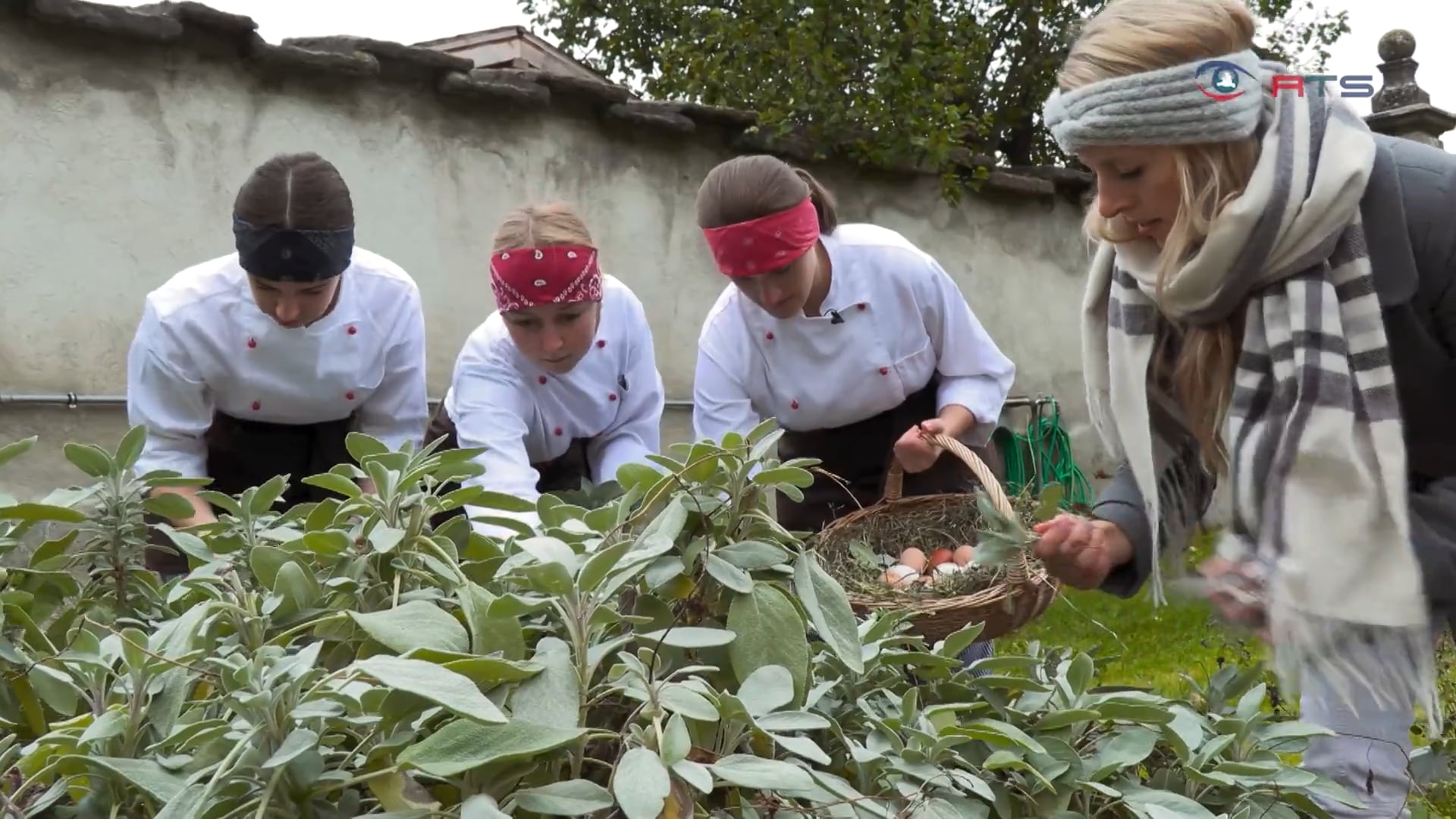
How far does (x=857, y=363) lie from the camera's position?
315cm

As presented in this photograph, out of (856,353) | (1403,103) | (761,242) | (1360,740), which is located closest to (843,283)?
(856,353)

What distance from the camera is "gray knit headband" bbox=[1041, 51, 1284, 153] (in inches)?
70.2

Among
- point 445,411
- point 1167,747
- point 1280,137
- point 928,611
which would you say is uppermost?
point 1280,137

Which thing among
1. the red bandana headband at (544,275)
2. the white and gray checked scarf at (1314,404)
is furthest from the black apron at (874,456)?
the white and gray checked scarf at (1314,404)

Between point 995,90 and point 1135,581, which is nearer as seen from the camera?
point 1135,581

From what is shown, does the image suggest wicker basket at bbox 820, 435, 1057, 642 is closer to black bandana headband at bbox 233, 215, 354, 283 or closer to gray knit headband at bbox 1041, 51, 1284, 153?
gray knit headband at bbox 1041, 51, 1284, 153

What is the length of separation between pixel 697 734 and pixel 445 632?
160 millimetres

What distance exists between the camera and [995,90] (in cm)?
896

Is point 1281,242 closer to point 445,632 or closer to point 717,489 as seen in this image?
point 717,489

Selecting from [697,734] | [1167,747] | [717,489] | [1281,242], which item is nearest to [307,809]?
[697,734]

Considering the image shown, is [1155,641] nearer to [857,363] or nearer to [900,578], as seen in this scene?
[857,363]

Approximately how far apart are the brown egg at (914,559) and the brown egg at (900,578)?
12 cm

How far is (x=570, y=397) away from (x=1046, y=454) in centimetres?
441

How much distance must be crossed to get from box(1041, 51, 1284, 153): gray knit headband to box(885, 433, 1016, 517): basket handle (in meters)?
0.63
